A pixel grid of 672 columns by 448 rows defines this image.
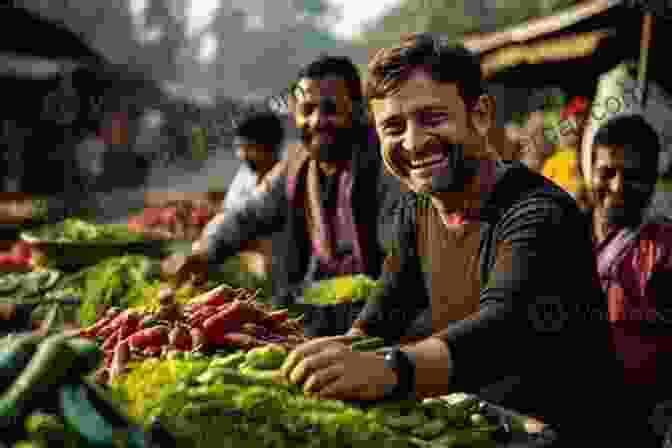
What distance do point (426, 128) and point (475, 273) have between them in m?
0.47

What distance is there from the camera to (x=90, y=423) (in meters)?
1.32

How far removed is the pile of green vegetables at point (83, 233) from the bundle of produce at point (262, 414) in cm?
263

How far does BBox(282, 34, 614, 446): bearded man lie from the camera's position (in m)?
1.70

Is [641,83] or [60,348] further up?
[641,83]

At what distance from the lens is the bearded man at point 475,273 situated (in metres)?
1.70

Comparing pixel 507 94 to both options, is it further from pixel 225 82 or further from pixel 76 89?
pixel 225 82

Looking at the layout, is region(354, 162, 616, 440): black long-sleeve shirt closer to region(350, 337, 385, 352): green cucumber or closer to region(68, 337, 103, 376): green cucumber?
region(350, 337, 385, 352): green cucumber

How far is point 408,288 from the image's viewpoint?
239cm

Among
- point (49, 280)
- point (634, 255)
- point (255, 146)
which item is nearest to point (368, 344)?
point (634, 255)

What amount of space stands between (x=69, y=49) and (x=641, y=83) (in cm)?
1341

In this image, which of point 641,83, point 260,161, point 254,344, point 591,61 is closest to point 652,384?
point 254,344

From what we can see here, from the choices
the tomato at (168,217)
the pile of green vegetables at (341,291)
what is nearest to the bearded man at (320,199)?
the pile of green vegetables at (341,291)

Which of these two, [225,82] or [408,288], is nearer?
[408,288]

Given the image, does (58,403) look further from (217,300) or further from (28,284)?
(28,284)
